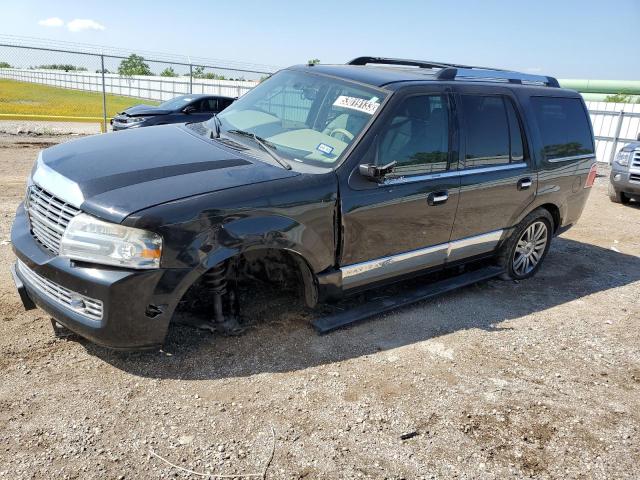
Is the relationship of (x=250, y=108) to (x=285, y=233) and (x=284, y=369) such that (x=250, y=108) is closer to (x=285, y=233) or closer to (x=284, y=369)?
(x=285, y=233)

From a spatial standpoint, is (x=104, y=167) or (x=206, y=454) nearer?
(x=206, y=454)

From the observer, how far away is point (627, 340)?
4441mm

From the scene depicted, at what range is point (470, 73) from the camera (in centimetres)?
Result: 464

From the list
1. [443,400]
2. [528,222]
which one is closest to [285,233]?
[443,400]

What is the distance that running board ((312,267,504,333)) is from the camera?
395 centimetres

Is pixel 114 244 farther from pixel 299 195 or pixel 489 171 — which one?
pixel 489 171

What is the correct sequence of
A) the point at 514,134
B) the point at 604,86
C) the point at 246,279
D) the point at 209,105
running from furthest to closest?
1. the point at 604,86
2. the point at 209,105
3. the point at 514,134
4. the point at 246,279

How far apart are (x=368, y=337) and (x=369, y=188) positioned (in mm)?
1138

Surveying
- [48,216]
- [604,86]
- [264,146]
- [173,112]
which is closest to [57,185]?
[48,216]

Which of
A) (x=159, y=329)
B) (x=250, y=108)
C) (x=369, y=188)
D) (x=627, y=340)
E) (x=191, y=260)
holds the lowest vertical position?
(x=627, y=340)

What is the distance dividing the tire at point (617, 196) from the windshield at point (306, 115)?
26.3ft

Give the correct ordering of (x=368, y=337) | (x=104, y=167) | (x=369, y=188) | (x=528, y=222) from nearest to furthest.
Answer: (x=104, y=167) < (x=369, y=188) < (x=368, y=337) < (x=528, y=222)

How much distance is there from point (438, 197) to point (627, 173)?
23.7ft

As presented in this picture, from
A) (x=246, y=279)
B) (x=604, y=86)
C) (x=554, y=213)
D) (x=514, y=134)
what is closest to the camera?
(x=246, y=279)
